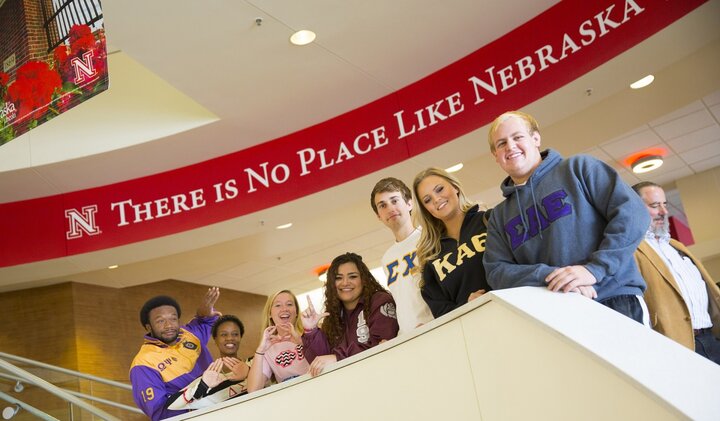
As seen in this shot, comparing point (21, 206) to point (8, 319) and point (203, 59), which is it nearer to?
point (8, 319)

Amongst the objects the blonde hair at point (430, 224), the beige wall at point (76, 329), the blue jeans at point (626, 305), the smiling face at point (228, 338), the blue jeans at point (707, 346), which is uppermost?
the beige wall at point (76, 329)

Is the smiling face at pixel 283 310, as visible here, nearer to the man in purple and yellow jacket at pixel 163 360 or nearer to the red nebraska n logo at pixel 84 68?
the man in purple and yellow jacket at pixel 163 360

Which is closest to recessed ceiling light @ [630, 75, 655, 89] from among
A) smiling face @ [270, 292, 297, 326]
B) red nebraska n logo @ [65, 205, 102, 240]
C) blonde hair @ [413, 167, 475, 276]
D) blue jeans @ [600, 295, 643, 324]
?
blonde hair @ [413, 167, 475, 276]

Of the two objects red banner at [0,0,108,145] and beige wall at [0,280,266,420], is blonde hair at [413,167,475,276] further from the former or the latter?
beige wall at [0,280,266,420]

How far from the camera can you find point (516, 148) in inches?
99.3

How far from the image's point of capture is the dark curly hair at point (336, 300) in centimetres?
340

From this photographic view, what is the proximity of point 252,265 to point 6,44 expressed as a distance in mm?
5684

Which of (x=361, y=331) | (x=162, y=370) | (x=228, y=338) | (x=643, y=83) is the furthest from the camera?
(x=643, y=83)

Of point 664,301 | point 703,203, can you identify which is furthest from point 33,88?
point 703,203

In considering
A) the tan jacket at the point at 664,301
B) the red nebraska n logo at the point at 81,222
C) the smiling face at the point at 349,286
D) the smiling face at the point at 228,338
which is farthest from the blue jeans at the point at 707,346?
the red nebraska n logo at the point at 81,222

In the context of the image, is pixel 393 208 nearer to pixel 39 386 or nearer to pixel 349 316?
pixel 349 316

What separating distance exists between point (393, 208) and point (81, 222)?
158 inches

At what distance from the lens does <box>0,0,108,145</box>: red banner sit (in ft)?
10.5

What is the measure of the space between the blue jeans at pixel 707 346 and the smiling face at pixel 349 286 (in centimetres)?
152
